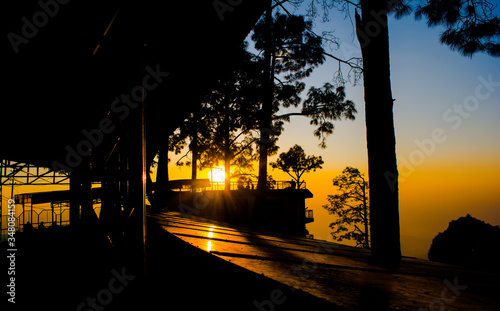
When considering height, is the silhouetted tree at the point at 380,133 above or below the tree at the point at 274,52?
below

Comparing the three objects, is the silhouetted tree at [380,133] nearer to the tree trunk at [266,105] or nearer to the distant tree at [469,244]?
the tree trunk at [266,105]

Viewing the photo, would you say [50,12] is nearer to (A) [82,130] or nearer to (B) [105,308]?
(A) [82,130]

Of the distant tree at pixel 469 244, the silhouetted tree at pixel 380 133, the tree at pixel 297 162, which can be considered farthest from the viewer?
the tree at pixel 297 162

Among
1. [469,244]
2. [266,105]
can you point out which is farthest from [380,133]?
[469,244]

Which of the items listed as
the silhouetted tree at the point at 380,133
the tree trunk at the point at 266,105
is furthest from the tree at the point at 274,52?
the silhouetted tree at the point at 380,133

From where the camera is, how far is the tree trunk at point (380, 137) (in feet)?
9.64

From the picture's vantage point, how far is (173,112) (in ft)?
10.9

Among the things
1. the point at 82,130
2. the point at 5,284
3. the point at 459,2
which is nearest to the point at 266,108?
the point at 459,2

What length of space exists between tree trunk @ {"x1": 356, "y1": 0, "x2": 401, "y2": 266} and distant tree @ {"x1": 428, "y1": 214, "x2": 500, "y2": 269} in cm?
1245

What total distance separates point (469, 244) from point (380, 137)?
1457 centimetres

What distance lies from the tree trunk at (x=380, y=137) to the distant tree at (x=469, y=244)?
12.5 metres

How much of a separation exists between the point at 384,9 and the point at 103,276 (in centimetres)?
685

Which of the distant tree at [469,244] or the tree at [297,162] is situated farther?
the tree at [297,162]

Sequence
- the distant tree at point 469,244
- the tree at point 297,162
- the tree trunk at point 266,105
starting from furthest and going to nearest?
the tree at point 297,162 < the tree trunk at point 266,105 < the distant tree at point 469,244
